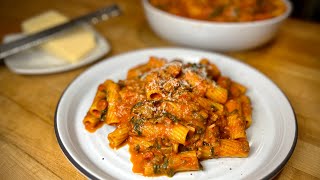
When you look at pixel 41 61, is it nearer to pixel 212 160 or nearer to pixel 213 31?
pixel 213 31

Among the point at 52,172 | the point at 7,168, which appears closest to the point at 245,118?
the point at 52,172

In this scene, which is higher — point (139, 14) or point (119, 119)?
point (119, 119)

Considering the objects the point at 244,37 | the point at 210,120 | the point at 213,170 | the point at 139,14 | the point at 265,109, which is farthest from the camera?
the point at 139,14

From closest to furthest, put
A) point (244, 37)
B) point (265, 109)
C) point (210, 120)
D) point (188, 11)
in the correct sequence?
point (210, 120)
point (265, 109)
point (244, 37)
point (188, 11)

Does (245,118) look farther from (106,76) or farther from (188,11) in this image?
(188,11)

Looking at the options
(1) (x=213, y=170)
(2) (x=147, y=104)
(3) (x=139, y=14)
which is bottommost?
(3) (x=139, y=14)

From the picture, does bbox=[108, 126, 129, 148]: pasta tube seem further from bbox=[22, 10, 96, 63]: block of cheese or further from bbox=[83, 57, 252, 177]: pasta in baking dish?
bbox=[22, 10, 96, 63]: block of cheese
